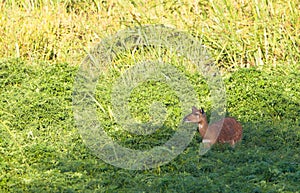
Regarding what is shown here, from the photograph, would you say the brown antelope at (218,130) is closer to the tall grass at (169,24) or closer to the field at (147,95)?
the field at (147,95)

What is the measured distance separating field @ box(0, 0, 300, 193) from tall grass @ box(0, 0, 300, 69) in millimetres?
16

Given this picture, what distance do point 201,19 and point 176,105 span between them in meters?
1.96

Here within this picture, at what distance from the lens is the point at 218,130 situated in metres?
6.72

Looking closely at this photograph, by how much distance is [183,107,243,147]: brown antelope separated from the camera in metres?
6.61

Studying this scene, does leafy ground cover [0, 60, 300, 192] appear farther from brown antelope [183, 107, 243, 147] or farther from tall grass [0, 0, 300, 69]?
tall grass [0, 0, 300, 69]

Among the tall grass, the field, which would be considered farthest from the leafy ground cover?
the tall grass

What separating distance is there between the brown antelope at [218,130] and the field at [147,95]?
10 centimetres

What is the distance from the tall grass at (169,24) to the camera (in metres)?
9.05

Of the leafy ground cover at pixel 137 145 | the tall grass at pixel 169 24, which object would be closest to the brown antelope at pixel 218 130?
the leafy ground cover at pixel 137 145

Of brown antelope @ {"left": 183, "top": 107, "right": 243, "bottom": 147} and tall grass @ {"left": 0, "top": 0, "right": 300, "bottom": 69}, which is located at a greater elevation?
tall grass @ {"left": 0, "top": 0, "right": 300, "bottom": 69}

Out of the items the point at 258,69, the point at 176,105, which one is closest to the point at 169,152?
the point at 176,105

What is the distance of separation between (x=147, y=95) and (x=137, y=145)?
155cm

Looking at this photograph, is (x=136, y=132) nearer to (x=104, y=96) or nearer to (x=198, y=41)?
(x=104, y=96)

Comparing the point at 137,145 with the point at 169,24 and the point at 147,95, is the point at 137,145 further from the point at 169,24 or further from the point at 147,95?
the point at 169,24
